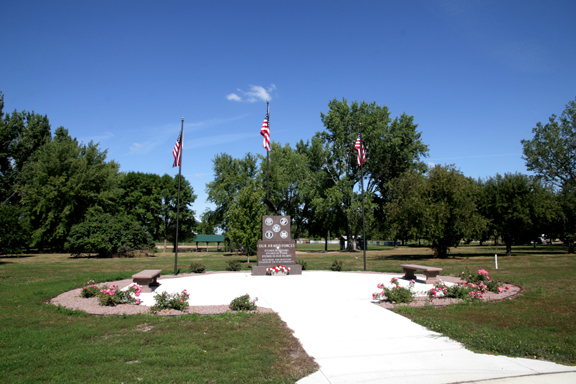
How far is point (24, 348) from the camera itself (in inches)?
217

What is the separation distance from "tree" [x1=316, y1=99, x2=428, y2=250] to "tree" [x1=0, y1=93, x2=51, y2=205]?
39.0 m

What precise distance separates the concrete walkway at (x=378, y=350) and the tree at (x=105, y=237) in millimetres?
26586

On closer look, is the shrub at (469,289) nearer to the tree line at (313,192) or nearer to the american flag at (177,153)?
the american flag at (177,153)

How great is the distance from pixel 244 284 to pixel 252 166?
3744 centimetres

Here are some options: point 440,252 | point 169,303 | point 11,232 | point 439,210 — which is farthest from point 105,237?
point 440,252

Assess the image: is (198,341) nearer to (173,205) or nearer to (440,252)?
(440,252)

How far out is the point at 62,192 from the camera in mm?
39000

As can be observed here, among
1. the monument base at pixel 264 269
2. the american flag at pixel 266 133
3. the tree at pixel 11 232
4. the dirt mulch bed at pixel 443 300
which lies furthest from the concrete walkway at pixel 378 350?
the tree at pixel 11 232

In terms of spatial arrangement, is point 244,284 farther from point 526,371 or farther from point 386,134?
point 386,134

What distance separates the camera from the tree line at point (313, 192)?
28.7 m

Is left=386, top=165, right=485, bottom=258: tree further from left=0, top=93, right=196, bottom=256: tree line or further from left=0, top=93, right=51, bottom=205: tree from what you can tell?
left=0, top=93, right=51, bottom=205: tree

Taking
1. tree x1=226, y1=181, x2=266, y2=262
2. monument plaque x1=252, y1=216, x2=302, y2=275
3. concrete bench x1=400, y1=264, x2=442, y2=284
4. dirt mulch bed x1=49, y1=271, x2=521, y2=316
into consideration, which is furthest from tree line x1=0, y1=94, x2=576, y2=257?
dirt mulch bed x1=49, y1=271, x2=521, y2=316

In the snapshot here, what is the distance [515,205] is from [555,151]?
16404 mm

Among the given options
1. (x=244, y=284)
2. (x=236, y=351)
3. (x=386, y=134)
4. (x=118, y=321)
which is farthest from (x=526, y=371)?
(x=386, y=134)
